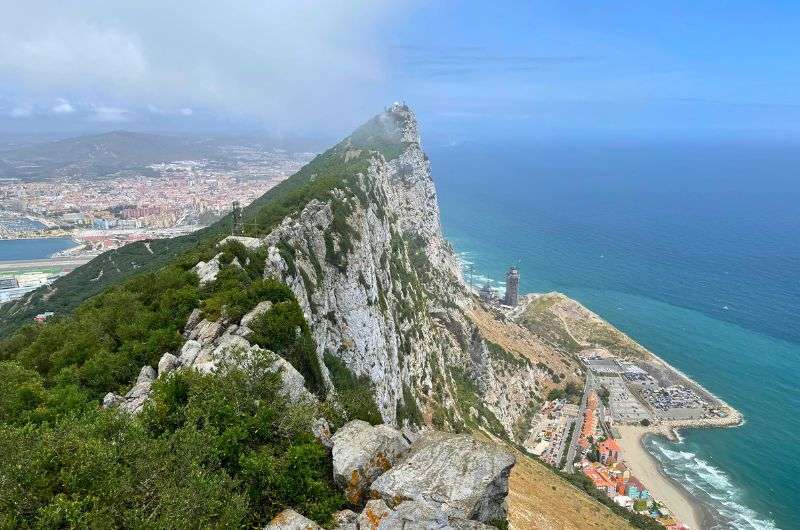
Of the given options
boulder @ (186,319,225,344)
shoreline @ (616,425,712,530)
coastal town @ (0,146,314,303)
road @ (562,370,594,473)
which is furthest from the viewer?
coastal town @ (0,146,314,303)

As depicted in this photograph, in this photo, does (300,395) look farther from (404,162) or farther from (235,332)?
(404,162)

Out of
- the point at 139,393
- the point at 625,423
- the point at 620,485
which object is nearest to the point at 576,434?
the point at 620,485

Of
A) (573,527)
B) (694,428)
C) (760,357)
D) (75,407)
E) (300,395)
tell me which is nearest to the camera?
(300,395)

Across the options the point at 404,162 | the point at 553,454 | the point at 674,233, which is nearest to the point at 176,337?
the point at 553,454

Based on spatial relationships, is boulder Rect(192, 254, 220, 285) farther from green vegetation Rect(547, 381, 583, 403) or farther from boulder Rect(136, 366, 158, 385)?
green vegetation Rect(547, 381, 583, 403)

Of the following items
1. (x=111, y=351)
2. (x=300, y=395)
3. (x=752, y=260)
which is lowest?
(x=752, y=260)

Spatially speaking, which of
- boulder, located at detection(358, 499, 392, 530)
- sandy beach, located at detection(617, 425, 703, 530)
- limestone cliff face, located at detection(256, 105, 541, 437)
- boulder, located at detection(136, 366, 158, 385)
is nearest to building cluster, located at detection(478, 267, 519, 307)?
limestone cliff face, located at detection(256, 105, 541, 437)
